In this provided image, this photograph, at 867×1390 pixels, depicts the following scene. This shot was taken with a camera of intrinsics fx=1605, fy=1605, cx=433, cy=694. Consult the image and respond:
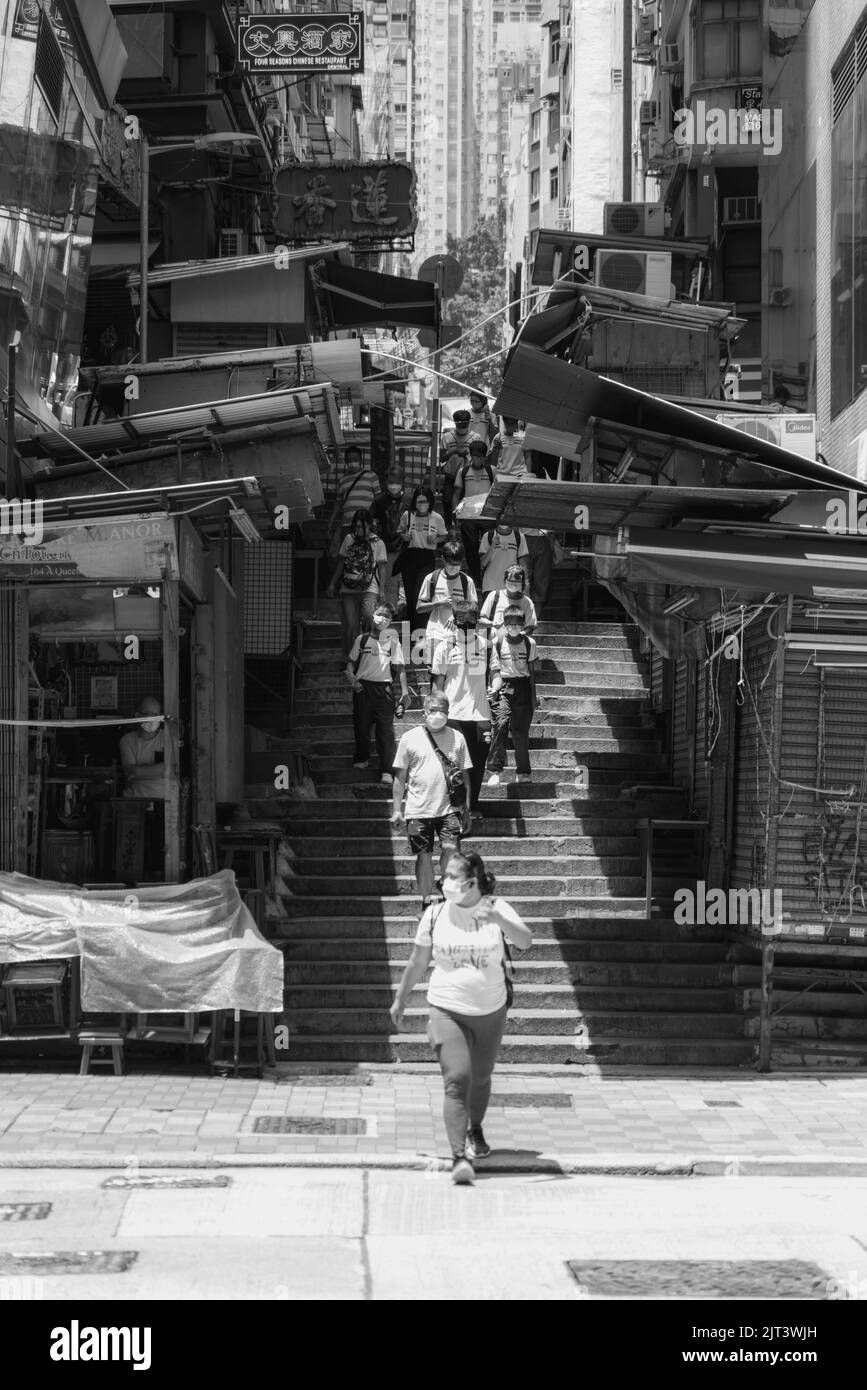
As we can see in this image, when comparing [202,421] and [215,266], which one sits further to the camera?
[215,266]

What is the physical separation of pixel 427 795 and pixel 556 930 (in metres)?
1.64

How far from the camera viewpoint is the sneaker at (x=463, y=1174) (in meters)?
8.70

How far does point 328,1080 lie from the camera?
451 inches

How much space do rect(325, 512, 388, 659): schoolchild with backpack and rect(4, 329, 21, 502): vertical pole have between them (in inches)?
209

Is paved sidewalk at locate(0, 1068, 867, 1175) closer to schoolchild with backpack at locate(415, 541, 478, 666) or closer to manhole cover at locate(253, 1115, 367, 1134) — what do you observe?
manhole cover at locate(253, 1115, 367, 1134)

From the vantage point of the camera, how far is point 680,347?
16.9m

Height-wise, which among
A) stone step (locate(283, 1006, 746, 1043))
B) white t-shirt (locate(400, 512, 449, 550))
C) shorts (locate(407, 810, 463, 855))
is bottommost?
stone step (locate(283, 1006, 746, 1043))

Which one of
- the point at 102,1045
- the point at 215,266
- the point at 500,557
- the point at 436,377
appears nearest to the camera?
the point at 102,1045

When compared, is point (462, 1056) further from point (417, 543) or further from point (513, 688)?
point (417, 543)

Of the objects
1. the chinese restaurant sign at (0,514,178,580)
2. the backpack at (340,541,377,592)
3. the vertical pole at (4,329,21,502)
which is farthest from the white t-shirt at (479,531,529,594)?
the chinese restaurant sign at (0,514,178,580)

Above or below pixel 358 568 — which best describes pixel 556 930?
below

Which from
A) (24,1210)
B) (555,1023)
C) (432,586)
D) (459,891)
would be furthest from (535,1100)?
(432,586)

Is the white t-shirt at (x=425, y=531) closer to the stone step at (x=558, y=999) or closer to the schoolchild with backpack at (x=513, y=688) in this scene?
the schoolchild with backpack at (x=513, y=688)

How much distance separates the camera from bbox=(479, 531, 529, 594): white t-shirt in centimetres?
1856
